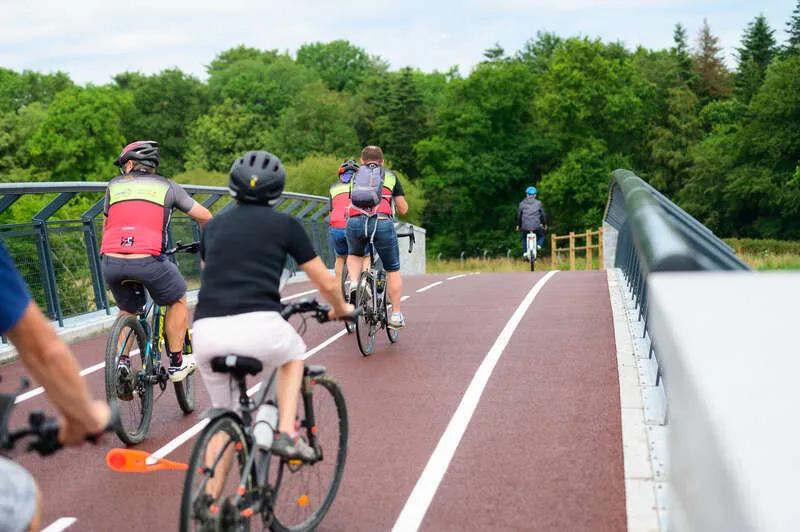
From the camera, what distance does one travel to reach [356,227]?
33.9ft

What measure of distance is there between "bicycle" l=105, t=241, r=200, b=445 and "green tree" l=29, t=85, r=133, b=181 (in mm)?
70974

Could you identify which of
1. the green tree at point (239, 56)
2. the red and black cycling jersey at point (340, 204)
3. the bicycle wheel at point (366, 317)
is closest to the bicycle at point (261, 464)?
the bicycle wheel at point (366, 317)

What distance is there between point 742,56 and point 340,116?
32131 mm

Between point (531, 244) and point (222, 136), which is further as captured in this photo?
point (222, 136)

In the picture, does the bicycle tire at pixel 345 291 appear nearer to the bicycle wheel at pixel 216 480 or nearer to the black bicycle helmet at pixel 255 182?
the black bicycle helmet at pixel 255 182

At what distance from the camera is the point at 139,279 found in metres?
6.75

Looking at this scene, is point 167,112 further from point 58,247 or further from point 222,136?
point 58,247

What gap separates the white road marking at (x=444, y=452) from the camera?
5.17 meters

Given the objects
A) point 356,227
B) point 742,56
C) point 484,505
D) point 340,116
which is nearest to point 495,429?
point 484,505

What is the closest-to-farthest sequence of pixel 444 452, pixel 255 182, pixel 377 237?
pixel 255 182, pixel 444 452, pixel 377 237

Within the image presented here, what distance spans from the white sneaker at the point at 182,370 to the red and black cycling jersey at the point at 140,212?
0.88 m

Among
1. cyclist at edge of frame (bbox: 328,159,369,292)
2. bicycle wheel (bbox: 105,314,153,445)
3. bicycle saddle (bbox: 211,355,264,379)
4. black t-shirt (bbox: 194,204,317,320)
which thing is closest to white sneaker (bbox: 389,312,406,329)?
cyclist at edge of frame (bbox: 328,159,369,292)

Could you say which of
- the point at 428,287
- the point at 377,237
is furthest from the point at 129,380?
the point at 428,287

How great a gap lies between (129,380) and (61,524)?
1464 mm
